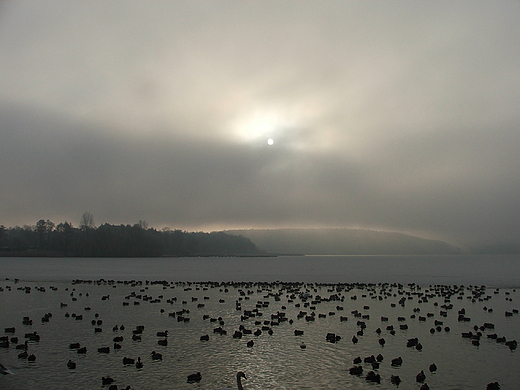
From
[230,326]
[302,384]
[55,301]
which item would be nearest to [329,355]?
[302,384]

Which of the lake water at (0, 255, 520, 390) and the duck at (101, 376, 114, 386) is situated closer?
the duck at (101, 376, 114, 386)

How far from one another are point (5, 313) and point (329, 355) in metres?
28.9

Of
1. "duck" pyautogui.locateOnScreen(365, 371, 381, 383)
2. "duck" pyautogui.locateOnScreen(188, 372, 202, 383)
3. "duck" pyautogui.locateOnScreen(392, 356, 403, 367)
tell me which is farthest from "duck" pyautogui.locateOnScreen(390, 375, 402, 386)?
"duck" pyautogui.locateOnScreen(188, 372, 202, 383)

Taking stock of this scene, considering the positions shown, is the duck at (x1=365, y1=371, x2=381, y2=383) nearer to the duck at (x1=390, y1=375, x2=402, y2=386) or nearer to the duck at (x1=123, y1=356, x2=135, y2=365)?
the duck at (x1=390, y1=375, x2=402, y2=386)

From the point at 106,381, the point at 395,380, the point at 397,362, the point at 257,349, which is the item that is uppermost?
the point at 397,362

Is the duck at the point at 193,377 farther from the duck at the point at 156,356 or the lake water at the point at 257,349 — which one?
the duck at the point at 156,356

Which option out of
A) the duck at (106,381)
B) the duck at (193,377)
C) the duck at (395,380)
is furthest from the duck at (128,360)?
the duck at (395,380)

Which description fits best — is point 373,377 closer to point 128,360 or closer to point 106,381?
point 106,381

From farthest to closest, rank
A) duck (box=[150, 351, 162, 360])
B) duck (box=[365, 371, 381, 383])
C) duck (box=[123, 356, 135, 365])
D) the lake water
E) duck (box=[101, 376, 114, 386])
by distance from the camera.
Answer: duck (box=[150, 351, 162, 360]), duck (box=[123, 356, 135, 365]), the lake water, duck (box=[365, 371, 381, 383]), duck (box=[101, 376, 114, 386])

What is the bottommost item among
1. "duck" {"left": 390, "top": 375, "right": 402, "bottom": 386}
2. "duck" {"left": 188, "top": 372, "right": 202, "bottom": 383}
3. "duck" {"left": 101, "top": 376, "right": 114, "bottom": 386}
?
"duck" {"left": 101, "top": 376, "right": 114, "bottom": 386}

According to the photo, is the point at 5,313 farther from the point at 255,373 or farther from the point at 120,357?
the point at 255,373

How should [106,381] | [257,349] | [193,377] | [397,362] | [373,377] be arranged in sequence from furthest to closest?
[257,349] → [397,362] → [373,377] → [193,377] → [106,381]

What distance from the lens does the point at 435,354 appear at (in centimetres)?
2266

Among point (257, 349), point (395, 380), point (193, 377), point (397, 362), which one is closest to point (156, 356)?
point (193, 377)
